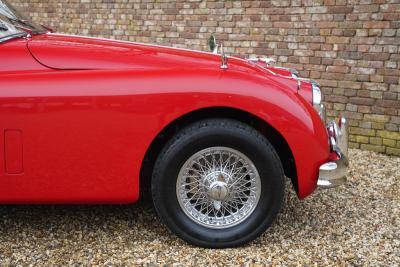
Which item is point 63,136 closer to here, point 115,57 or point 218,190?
point 115,57

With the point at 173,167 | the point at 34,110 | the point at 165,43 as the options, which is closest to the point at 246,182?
the point at 173,167

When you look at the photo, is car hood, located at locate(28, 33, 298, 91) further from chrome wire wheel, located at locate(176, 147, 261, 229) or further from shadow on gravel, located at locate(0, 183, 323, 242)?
shadow on gravel, located at locate(0, 183, 323, 242)

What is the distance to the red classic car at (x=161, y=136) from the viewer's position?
2.58 m

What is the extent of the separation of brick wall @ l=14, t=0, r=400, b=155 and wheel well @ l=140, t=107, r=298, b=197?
2604 millimetres

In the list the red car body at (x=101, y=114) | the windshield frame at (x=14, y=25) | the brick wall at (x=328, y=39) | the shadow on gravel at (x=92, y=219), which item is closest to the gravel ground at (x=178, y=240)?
the shadow on gravel at (x=92, y=219)

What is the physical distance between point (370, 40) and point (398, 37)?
287 mm

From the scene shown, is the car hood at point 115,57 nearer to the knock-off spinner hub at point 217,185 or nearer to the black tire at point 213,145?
the black tire at point 213,145

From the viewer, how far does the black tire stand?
8.79 ft

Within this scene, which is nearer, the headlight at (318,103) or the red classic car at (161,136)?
the red classic car at (161,136)

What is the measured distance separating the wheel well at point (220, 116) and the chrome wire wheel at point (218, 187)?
0.23 m

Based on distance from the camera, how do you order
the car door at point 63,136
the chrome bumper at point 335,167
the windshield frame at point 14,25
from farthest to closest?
the windshield frame at point 14,25 → the chrome bumper at point 335,167 → the car door at point 63,136

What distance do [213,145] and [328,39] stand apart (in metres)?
3.11

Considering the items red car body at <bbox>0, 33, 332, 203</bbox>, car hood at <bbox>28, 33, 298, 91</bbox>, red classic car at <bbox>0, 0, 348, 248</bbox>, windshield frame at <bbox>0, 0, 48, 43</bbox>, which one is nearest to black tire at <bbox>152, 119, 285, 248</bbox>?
red classic car at <bbox>0, 0, 348, 248</bbox>

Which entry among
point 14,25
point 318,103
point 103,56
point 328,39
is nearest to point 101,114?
point 103,56
